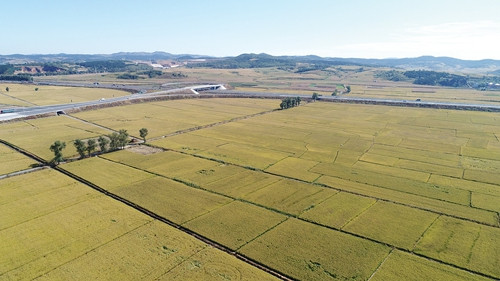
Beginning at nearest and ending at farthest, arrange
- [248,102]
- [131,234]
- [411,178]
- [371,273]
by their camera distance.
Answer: [371,273], [131,234], [411,178], [248,102]

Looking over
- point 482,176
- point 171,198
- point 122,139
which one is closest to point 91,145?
point 122,139

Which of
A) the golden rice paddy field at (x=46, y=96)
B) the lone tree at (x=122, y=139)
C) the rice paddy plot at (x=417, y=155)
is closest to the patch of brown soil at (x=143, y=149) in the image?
the lone tree at (x=122, y=139)

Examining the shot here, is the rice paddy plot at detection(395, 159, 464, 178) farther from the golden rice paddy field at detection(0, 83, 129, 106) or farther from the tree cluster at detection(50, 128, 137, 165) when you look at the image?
the golden rice paddy field at detection(0, 83, 129, 106)

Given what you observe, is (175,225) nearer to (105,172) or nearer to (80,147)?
(105,172)

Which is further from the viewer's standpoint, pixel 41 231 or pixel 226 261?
pixel 41 231

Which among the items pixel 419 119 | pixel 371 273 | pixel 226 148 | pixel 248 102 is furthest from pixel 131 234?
pixel 248 102

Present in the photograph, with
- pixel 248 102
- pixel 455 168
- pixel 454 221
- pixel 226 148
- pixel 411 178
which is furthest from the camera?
pixel 248 102

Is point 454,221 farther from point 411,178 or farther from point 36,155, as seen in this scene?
point 36,155
